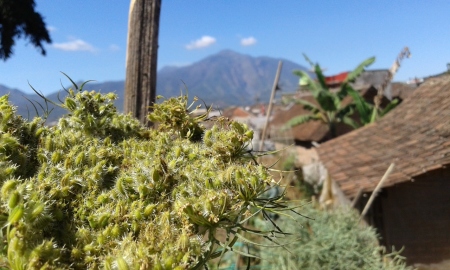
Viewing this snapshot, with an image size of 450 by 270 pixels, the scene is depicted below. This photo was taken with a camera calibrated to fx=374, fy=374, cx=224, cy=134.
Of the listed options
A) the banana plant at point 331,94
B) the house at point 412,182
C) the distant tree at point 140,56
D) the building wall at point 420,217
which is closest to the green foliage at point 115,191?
the distant tree at point 140,56

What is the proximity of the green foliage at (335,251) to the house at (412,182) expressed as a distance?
6.87 ft

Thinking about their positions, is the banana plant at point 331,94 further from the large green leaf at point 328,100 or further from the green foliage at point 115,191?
the green foliage at point 115,191

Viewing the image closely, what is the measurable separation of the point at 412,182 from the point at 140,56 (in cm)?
519

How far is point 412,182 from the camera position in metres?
6.00

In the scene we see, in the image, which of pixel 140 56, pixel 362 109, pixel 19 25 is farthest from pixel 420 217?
pixel 362 109

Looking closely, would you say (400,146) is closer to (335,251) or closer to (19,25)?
(335,251)

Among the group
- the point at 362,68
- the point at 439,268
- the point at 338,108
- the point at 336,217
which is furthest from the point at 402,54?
the point at 336,217

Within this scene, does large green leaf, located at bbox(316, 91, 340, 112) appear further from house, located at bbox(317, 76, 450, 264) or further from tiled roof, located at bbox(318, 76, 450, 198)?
house, located at bbox(317, 76, 450, 264)

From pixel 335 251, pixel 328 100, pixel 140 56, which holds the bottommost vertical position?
pixel 335 251

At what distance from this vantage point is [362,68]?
14398 mm

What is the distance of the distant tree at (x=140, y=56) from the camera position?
2.43 meters

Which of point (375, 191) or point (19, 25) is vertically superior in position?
point (19, 25)

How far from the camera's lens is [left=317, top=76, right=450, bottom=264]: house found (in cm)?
583

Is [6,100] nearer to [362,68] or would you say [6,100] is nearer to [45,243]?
[45,243]
